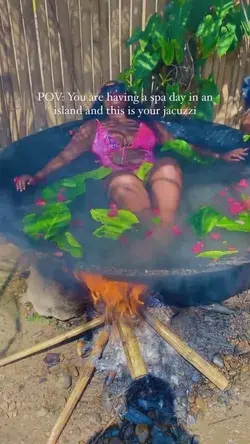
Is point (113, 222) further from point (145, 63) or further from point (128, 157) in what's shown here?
point (145, 63)

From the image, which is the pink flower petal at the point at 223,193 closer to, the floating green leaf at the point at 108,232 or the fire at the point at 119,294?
the floating green leaf at the point at 108,232

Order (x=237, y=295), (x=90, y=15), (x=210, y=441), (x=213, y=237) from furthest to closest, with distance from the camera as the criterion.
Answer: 1. (x=90, y=15)
2. (x=237, y=295)
3. (x=213, y=237)
4. (x=210, y=441)

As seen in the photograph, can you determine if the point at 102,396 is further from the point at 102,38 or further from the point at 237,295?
the point at 102,38

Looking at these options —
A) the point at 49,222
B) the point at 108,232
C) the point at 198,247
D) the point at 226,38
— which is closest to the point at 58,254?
the point at 49,222

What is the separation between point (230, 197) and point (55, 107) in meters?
2.78

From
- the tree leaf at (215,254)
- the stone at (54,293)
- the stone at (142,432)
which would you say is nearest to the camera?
the stone at (142,432)

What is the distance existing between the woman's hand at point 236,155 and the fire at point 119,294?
5.09ft

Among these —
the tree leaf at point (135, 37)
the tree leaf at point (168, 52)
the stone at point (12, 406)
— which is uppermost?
the tree leaf at point (135, 37)

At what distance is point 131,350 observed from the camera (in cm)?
299

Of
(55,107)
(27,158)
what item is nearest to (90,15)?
(55,107)

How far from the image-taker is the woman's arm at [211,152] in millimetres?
4070

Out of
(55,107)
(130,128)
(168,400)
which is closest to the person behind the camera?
(168,400)

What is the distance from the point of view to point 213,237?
11.2ft

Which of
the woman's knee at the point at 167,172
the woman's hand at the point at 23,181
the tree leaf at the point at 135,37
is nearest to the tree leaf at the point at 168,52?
the tree leaf at the point at 135,37
